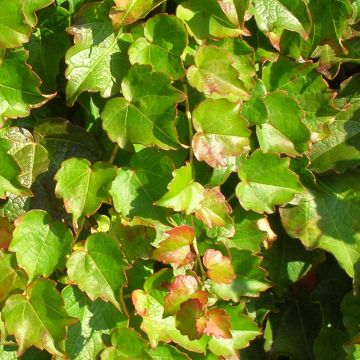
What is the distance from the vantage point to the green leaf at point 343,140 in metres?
1.59

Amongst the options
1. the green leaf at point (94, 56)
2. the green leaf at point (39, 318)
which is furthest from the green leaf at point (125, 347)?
the green leaf at point (94, 56)

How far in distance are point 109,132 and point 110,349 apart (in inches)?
19.9

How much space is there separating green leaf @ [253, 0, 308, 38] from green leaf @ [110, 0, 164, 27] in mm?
266

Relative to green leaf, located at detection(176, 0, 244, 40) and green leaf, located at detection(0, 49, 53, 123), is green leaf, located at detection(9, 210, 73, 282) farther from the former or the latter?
green leaf, located at detection(176, 0, 244, 40)

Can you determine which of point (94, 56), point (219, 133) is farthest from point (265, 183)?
point (94, 56)

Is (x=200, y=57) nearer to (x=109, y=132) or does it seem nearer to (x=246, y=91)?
(x=246, y=91)

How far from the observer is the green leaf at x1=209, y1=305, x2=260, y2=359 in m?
1.60

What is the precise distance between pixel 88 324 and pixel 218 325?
313mm

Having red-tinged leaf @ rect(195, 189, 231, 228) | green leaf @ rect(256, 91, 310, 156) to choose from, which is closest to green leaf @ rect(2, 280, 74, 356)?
red-tinged leaf @ rect(195, 189, 231, 228)

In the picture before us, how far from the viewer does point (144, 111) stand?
130 centimetres

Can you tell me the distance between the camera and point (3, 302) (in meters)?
1.39

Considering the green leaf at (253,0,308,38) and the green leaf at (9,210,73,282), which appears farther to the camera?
the green leaf at (253,0,308,38)

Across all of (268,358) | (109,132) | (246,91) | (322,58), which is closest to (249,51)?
(246,91)

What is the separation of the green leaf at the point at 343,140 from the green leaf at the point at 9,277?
73 cm
